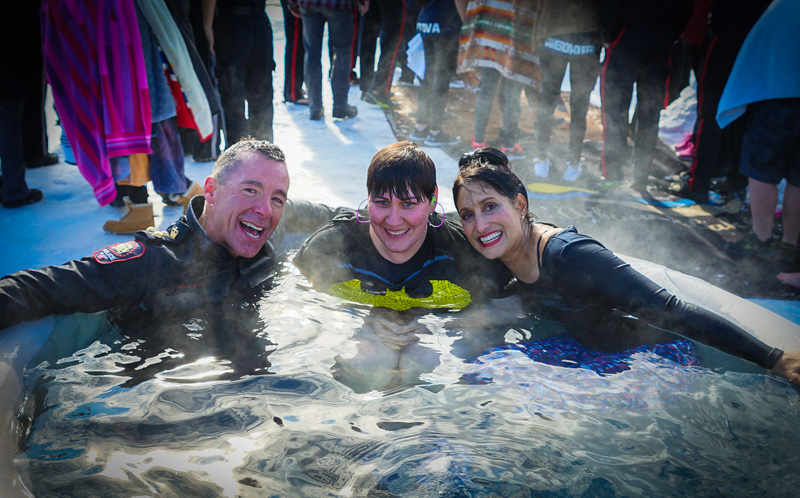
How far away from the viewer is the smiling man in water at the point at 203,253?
2.31 m

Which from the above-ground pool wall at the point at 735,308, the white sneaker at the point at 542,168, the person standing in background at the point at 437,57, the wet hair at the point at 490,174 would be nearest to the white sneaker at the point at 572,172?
the white sneaker at the point at 542,168

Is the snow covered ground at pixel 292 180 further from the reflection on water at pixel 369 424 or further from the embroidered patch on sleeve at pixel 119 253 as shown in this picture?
the reflection on water at pixel 369 424

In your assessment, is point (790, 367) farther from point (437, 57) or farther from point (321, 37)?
point (321, 37)

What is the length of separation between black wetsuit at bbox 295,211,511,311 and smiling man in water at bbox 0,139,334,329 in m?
0.29

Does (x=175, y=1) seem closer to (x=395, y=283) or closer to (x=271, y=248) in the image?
(x=271, y=248)

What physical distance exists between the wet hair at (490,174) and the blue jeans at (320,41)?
4.19 meters

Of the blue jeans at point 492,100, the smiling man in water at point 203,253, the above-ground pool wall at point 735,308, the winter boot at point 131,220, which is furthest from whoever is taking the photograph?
the blue jeans at point 492,100

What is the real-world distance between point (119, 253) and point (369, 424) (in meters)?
1.37

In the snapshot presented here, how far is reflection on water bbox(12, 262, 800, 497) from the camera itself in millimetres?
1714

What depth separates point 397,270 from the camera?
9.03ft

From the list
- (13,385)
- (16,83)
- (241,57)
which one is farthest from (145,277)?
(241,57)

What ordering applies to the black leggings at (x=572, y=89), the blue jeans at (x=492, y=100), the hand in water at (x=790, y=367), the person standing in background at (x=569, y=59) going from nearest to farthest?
the hand in water at (x=790, y=367) → the person standing in background at (x=569, y=59) → the black leggings at (x=572, y=89) → the blue jeans at (x=492, y=100)

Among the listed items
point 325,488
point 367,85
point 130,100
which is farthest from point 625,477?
point 367,85

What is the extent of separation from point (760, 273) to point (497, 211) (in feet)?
8.53
